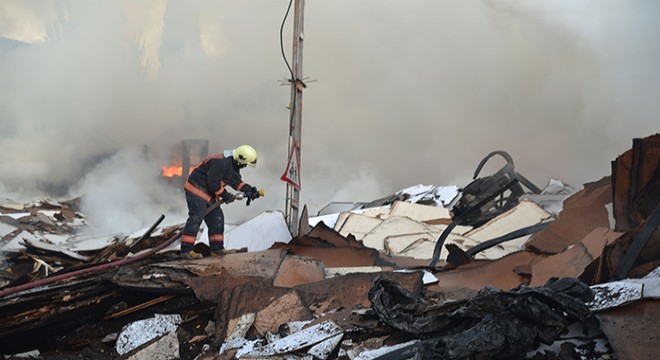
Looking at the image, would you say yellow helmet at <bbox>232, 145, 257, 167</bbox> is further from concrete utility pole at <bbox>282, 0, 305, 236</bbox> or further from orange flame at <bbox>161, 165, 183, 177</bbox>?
orange flame at <bbox>161, 165, 183, 177</bbox>

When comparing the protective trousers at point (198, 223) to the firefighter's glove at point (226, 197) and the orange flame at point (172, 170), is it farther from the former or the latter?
the orange flame at point (172, 170)

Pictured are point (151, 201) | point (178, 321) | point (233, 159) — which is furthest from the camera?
point (151, 201)

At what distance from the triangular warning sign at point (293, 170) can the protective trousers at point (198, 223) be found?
1.28 meters

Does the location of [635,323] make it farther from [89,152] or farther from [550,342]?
[89,152]

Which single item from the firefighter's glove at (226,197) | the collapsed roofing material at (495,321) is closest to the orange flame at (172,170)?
the firefighter's glove at (226,197)

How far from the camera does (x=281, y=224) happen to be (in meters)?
7.06

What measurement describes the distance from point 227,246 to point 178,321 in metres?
3.30

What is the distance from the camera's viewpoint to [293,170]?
6.85 m

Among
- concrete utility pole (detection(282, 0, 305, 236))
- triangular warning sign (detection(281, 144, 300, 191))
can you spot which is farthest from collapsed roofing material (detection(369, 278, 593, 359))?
concrete utility pole (detection(282, 0, 305, 236))

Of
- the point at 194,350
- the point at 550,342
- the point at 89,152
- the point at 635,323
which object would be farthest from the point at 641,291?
the point at 89,152

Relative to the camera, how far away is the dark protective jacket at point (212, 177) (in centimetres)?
551

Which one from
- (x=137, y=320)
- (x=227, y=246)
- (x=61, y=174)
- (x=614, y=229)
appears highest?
(x=61, y=174)

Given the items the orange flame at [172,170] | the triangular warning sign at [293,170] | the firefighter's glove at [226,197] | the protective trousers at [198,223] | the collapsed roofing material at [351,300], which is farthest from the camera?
the orange flame at [172,170]

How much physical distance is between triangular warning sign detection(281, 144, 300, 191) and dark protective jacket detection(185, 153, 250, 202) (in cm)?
110
